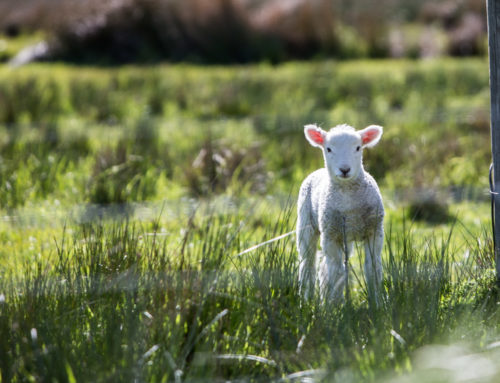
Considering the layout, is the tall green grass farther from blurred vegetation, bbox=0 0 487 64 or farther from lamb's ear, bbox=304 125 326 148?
blurred vegetation, bbox=0 0 487 64

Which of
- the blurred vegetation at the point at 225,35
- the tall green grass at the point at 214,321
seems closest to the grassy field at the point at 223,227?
the tall green grass at the point at 214,321

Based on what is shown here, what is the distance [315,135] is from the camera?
3.58m

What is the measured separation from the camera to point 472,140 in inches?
326

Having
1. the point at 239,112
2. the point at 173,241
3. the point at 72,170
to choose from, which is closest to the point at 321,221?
the point at 173,241

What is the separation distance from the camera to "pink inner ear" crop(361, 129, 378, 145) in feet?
11.4

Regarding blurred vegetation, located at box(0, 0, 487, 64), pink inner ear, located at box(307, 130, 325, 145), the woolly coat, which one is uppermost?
blurred vegetation, located at box(0, 0, 487, 64)

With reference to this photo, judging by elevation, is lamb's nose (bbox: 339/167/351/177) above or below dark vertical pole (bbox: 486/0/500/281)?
below

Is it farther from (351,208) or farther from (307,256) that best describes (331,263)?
(351,208)

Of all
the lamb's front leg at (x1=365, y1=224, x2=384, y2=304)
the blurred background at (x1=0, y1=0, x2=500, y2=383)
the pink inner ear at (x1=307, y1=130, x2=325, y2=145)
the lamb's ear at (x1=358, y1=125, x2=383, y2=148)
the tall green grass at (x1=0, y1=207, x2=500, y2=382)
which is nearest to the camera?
the tall green grass at (x1=0, y1=207, x2=500, y2=382)

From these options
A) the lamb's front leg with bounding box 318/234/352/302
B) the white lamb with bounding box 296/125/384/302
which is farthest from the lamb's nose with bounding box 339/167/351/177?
the lamb's front leg with bounding box 318/234/352/302

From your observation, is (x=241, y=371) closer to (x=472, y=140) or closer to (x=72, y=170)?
(x=72, y=170)

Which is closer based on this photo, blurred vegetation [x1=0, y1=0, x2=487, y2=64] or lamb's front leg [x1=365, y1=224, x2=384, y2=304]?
lamb's front leg [x1=365, y1=224, x2=384, y2=304]

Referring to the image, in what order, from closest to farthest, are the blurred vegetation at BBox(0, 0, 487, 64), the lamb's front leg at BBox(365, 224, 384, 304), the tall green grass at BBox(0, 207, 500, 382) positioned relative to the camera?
1. the tall green grass at BBox(0, 207, 500, 382)
2. the lamb's front leg at BBox(365, 224, 384, 304)
3. the blurred vegetation at BBox(0, 0, 487, 64)

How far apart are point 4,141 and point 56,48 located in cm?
825
